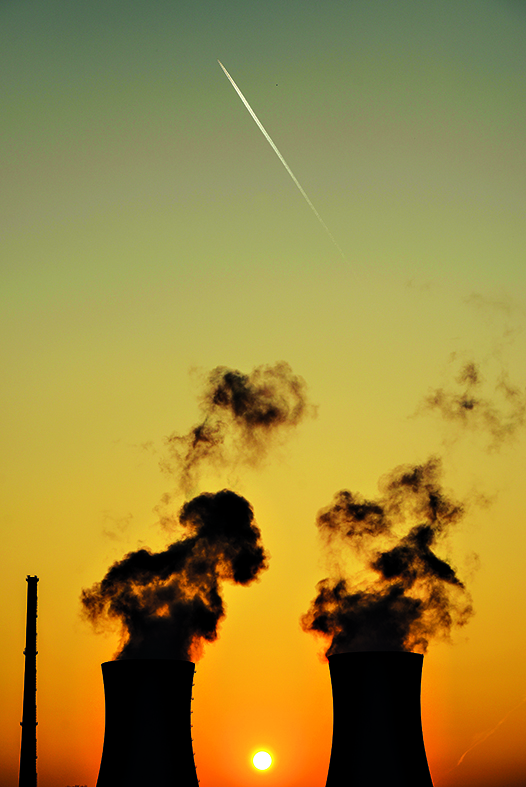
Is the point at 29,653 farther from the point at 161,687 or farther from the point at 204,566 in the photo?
the point at 161,687

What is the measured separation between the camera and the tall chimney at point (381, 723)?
45.8ft

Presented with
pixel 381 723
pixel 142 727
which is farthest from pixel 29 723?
pixel 381 723

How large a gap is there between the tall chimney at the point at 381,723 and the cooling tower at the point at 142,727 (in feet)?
9.38

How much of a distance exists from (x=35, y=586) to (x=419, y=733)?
9898 millimetres

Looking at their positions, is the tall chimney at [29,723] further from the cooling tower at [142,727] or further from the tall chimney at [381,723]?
the tall chimney at [381,723]

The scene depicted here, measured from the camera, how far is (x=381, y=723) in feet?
45.9

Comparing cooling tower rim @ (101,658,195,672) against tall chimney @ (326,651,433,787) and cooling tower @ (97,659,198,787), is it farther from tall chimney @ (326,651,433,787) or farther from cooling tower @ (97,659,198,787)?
tall chimney @ (326,651,433,787)

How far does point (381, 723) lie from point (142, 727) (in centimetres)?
401

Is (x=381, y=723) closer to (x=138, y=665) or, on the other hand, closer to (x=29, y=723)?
(x=138, y=665)

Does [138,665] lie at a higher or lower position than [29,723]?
lower

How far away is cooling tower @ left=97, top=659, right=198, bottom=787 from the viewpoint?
46.8ft

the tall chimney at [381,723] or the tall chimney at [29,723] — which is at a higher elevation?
the tall chimney at [29,723]

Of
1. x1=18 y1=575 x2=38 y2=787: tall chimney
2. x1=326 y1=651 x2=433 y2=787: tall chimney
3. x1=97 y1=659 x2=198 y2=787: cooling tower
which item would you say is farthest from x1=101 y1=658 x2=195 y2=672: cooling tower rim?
x1=18 y1=575 x2=38 y2=787: tall chimney

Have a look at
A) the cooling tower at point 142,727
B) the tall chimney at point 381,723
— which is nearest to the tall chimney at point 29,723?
the cooling tower at point 142,727
